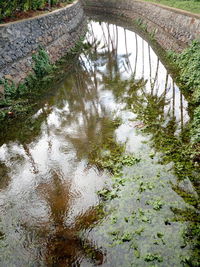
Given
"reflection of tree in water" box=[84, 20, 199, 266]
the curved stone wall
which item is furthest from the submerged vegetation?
the curved stone wall

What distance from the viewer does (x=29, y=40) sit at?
14609mm

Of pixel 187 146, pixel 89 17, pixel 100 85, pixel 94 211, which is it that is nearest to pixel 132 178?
pixel 94 211

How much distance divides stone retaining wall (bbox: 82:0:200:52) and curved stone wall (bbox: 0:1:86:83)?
23.7 feet

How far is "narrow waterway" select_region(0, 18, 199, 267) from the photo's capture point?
5438mm

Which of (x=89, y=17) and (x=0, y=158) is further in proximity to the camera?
(x=89, y=17)

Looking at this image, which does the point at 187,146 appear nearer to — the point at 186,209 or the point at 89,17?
the point at 186,209

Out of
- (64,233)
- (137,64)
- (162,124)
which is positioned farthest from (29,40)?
(64,233)

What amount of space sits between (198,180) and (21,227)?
4.60 m

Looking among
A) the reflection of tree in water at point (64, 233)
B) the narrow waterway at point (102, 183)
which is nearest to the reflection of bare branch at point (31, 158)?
the narrow waterway at point (102, 183)

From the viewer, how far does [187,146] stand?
7879mm

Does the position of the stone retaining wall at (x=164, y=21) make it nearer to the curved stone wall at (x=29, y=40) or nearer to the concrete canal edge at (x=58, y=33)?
the concrete canal edge at (x=58, y=33)

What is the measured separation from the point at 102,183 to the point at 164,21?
56.5 feet

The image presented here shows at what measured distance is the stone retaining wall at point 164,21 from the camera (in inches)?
605

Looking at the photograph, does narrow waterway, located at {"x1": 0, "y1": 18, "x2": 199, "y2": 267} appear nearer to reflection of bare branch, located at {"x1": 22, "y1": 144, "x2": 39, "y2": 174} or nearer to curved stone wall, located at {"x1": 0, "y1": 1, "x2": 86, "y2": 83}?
reflection of bare branch, located at {"x1": 22, "y1": 144, "x2": 39, "y2": 174}
